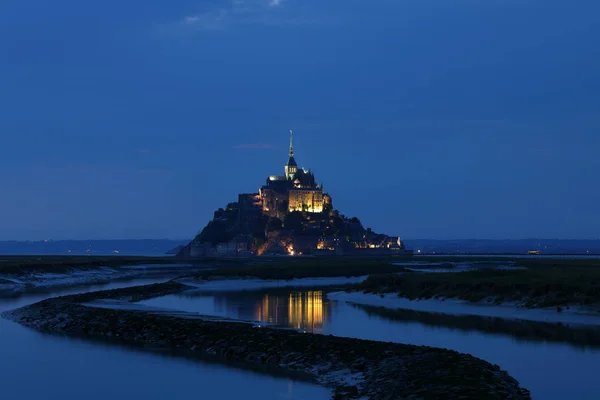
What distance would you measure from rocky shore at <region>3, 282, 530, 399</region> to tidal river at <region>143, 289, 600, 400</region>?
163cm

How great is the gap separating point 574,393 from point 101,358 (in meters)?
13.9

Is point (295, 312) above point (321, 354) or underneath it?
above

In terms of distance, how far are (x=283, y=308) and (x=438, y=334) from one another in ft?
44.0

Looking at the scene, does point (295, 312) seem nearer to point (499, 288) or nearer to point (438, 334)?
point (499, 288)

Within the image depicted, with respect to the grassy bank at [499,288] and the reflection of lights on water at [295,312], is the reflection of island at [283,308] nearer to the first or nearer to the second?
the reflection of lights on water at [295,312]

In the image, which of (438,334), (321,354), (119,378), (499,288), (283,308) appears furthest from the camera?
(283,308)

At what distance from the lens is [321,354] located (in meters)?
21.0

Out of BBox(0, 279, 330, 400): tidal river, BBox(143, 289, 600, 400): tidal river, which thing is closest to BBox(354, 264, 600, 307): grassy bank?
BBox(143, 289, 600, 400): tidal river

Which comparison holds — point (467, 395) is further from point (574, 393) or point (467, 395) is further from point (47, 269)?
point (47, 269)

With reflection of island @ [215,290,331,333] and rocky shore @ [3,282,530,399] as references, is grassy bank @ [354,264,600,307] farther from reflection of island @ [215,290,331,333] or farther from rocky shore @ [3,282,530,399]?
rocky shore @ [3,282,530,399]

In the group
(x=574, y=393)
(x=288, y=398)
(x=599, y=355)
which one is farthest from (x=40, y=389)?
(x=599, y=355)

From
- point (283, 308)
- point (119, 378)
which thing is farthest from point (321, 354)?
point (283, 308)

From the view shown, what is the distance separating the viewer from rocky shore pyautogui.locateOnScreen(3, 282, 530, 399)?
15.9 m

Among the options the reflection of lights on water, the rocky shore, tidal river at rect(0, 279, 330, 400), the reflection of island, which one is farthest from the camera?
the reflection of island
